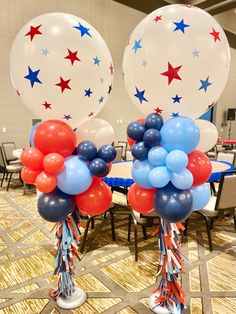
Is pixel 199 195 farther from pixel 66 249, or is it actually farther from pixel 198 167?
pixel 66 249

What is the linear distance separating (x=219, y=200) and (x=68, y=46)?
6.16 ft

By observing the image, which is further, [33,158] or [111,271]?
[111,271]

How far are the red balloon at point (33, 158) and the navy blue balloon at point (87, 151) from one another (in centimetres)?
21

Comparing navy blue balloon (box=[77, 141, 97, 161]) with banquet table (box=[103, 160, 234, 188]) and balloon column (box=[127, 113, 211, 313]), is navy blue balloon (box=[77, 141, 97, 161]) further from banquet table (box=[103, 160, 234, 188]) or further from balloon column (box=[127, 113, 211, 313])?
banquet table (box=[103, 160, 234, 188])

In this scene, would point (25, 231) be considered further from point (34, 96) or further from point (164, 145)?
point (164, 145)

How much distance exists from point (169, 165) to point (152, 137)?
16 centimetres

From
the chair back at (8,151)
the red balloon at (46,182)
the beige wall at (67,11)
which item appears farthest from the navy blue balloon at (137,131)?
the beige wall at (67,11)

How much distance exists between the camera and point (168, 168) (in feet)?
4.05

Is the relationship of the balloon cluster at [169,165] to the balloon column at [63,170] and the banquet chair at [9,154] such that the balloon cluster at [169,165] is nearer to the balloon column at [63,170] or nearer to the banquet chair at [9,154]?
the balloon column at [63,170]

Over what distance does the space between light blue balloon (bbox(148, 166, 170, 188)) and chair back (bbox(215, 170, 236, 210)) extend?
1320 millimetres

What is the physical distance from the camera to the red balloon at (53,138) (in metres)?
1.32

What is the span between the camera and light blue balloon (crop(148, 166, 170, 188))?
1.22 m

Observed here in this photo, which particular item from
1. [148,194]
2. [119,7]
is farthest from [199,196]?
[119,7]

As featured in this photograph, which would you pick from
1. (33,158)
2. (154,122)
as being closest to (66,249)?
(33,158)
